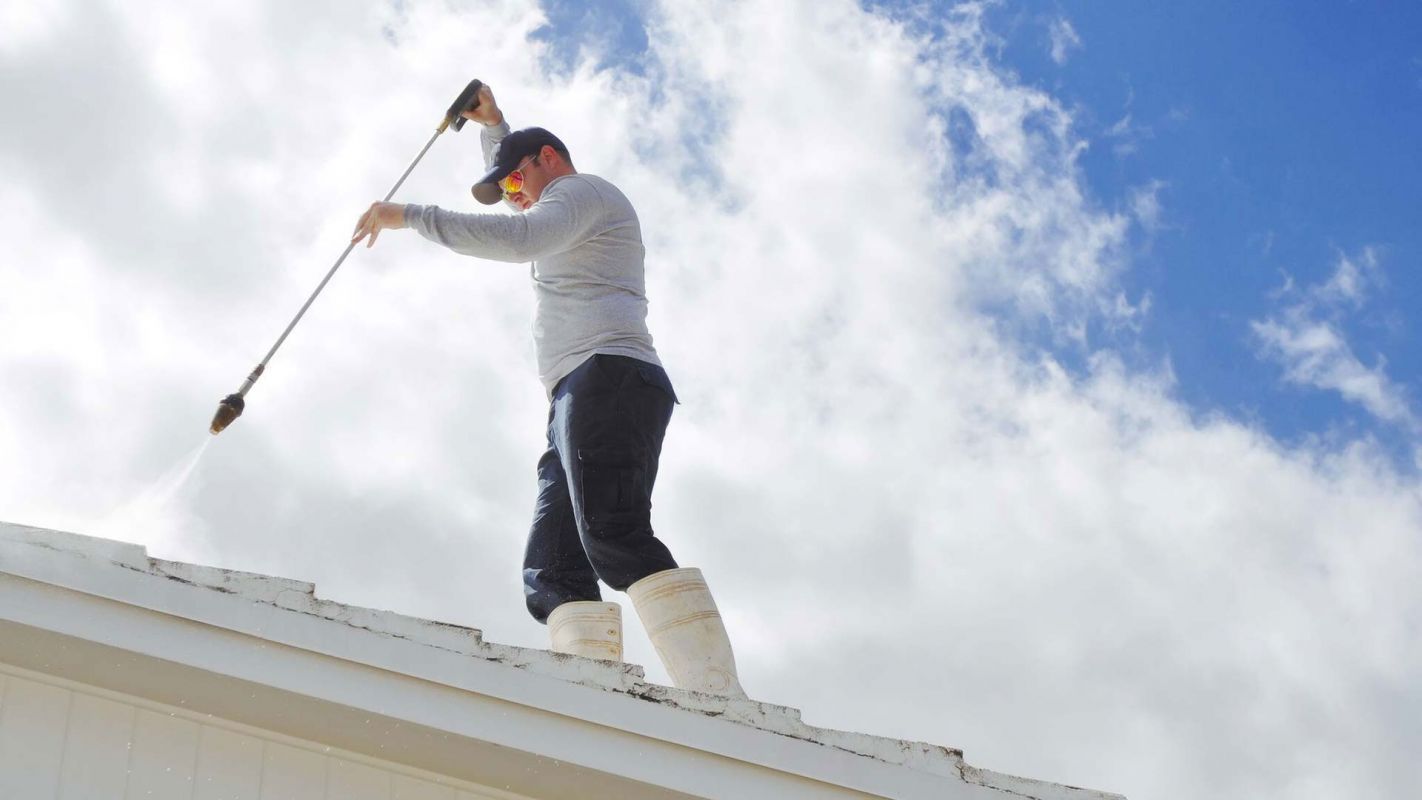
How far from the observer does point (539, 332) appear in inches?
190

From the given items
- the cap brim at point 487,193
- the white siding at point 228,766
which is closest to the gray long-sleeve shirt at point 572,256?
the cap brim at point 487,193

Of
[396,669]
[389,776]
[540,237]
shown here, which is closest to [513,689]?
[396,669]

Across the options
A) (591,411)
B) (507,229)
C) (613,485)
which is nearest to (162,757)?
(613,485)

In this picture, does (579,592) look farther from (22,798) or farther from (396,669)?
(22,798)

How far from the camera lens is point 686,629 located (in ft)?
13.6

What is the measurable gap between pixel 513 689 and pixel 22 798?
3.80ft

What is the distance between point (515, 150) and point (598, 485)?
4.53 ft

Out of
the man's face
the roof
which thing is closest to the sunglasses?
the man's face

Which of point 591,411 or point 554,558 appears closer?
point 591,411

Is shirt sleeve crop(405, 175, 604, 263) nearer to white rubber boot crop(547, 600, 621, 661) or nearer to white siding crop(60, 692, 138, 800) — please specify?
white rubber boot crop(547, 600, 621, 661)

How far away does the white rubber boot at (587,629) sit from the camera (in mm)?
4445

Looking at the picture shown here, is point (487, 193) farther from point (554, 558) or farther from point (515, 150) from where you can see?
point (554, 558)

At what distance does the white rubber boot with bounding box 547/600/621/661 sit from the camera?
4.45 m

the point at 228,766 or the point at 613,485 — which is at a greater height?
the point at 613,485
